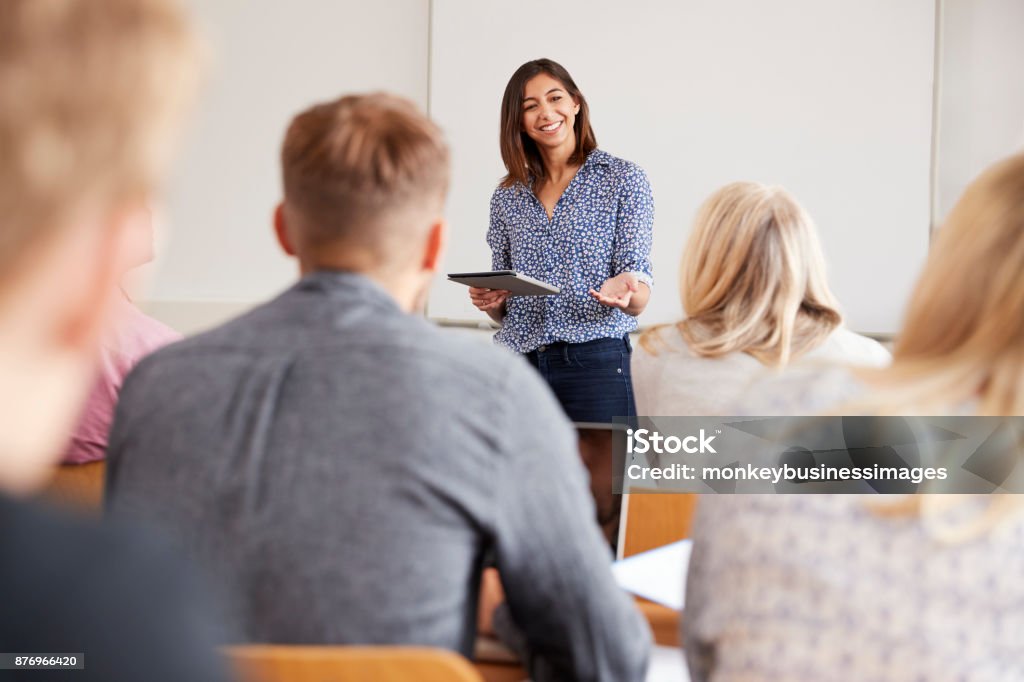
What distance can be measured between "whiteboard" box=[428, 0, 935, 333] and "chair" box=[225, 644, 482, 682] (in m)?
3.85

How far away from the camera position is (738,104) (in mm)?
4402

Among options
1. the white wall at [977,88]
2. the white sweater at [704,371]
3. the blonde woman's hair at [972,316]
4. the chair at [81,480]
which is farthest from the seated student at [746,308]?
the white wall at [977,88]

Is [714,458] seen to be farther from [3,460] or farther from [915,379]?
[3,460]

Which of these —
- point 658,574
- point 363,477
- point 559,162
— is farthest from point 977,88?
point 363,477

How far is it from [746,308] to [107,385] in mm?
1348

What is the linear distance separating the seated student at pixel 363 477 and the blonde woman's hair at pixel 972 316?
0.39 m

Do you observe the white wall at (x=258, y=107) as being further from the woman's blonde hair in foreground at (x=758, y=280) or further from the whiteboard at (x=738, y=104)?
the woman's blonde hair in foreground at (x=758, y=280)

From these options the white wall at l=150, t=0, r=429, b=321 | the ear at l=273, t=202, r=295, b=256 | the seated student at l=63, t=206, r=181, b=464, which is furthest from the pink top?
the white wall at l=150, t=0, r=429, b=321

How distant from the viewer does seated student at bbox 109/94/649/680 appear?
0.98 m

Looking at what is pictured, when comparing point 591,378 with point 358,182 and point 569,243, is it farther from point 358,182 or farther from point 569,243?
point 358,182

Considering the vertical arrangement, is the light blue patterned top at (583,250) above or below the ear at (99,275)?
below

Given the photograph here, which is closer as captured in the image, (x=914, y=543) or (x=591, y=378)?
(x=914, y=543)

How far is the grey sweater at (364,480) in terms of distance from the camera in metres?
0.98

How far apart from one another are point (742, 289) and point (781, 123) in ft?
8.53
